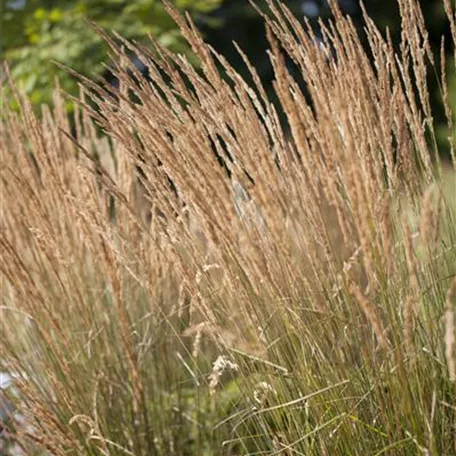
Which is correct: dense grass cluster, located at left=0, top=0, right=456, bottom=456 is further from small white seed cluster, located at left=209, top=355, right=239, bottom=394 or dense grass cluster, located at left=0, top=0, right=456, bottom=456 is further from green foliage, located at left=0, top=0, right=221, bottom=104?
green foliage, located at left=0, top=0, right=221, bottom=104

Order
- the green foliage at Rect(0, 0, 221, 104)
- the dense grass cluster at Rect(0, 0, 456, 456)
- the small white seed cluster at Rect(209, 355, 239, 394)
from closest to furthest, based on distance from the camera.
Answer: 1. the dense grass cluster at Rect(0, 0, 456, 456)
2. the small white seed cluster at Rect(209, 355, 239, 394)
3. the green foliage at Rect(0, 0, 221, 104)

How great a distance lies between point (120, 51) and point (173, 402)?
1188mm

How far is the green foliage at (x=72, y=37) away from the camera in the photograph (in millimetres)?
6066

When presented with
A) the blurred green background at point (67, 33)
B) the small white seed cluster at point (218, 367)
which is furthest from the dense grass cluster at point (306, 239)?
the blurred green background at point (67, 33)

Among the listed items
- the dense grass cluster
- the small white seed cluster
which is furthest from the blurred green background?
the small white seed cluster

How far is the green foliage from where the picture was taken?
19.9 ft

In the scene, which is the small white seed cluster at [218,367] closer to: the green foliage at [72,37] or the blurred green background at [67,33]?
the blurred green background at [67,33]

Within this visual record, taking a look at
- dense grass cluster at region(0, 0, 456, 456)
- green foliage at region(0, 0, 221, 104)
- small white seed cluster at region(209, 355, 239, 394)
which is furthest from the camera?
green foliage at region(0, 0, 221, 104)

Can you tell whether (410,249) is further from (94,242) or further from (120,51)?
(94,242)

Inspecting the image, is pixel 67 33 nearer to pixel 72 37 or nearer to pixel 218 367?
pixel 72 37

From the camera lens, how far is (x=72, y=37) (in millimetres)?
6258

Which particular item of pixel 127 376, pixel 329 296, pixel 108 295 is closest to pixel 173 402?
pixel 127 376

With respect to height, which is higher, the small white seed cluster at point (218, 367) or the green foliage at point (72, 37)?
the green foliage at point (72, 37)

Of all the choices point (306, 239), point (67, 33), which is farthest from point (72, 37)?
point (306, 239)
